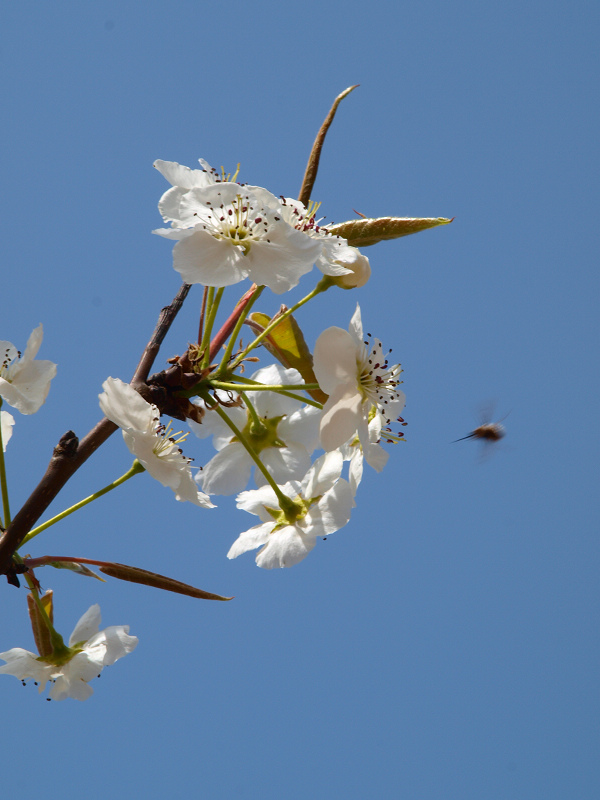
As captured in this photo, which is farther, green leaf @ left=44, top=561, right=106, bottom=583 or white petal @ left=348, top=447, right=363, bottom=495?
white petal @ left=348, top=447, right=363, bottom=495

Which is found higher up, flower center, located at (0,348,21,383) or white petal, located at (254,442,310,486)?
flower center, located at (0,348,21,383)

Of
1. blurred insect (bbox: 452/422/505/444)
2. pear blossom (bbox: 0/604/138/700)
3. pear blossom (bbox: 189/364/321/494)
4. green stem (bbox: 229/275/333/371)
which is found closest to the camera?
green stem (bbox: 229/275/333/371)

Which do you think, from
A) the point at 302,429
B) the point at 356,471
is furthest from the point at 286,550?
the point at 302,429

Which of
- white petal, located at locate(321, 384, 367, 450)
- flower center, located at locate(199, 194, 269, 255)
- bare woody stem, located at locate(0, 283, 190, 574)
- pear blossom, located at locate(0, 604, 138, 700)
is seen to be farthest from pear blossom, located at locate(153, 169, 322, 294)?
pear blossom, located at locate(0, 604, 138, 700)

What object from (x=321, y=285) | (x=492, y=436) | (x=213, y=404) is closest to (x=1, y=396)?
(x=213, y=404)

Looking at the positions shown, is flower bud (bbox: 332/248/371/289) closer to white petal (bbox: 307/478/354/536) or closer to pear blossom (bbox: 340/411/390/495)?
pear blossom (bbox: 340/411/390/495)

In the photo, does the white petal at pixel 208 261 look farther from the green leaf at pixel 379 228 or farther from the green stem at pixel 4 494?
the green stem at pixel 4 494

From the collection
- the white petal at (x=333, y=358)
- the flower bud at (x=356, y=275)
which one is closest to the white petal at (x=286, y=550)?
the white petal at (x=333, y=358)
